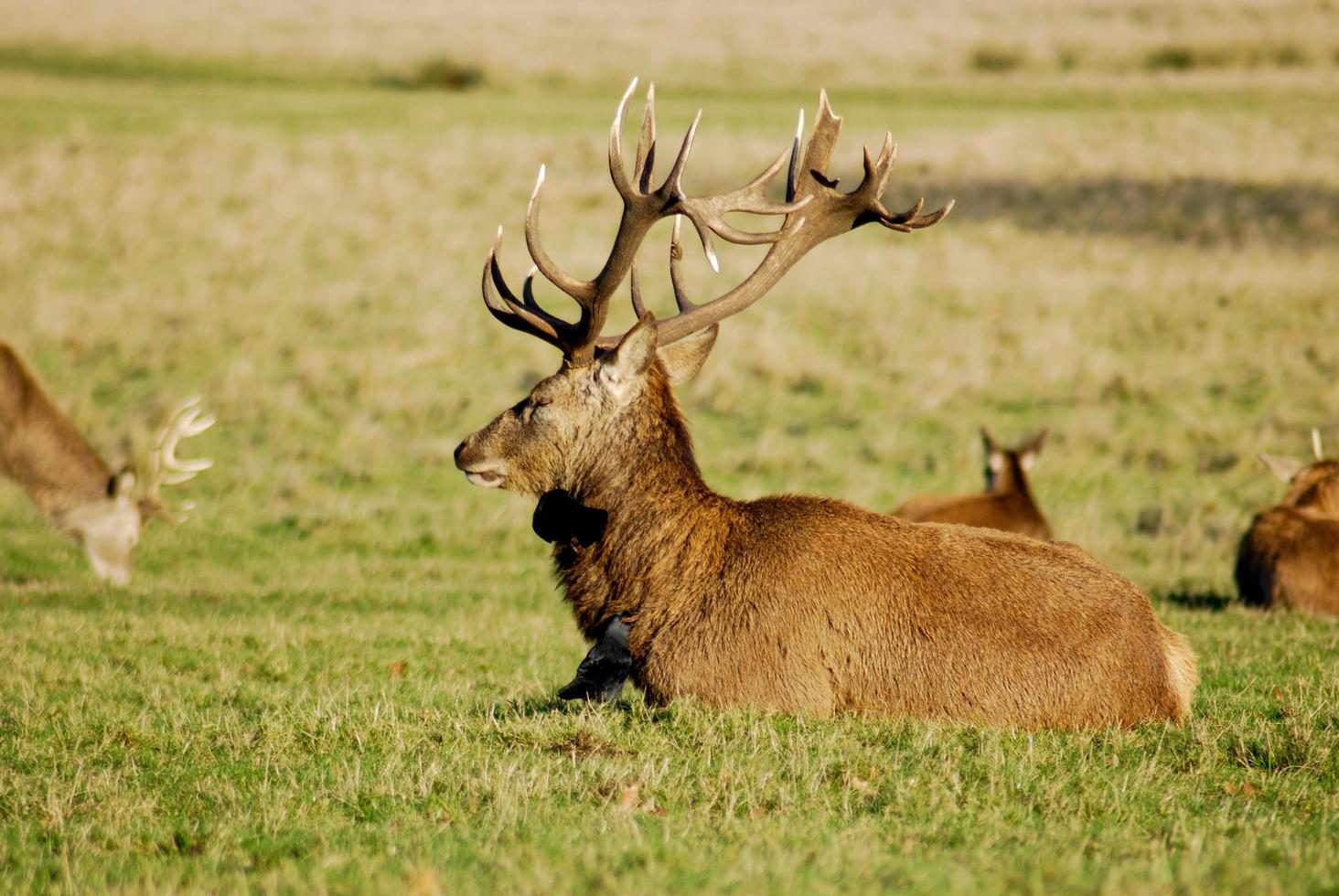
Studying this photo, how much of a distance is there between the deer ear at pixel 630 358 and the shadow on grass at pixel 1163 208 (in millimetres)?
23837

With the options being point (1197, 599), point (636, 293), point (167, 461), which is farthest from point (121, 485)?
point (1197, 599)

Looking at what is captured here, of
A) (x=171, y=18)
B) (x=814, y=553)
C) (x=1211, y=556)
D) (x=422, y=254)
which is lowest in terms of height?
(x=1211, y=556)

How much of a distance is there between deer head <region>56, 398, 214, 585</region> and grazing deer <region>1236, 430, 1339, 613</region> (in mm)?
8832

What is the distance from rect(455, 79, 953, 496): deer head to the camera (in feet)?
25.3

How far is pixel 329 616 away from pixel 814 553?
16.5 feet

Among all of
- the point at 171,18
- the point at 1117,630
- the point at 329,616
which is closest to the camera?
the point at 1117,630

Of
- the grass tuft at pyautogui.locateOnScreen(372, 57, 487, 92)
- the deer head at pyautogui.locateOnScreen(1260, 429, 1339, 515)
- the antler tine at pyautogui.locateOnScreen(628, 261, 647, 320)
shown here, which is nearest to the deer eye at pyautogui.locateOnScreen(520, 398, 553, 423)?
the antler tine at pyautogui.locateOnScreen(628, 261, 647, 320)

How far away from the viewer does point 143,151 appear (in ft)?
105

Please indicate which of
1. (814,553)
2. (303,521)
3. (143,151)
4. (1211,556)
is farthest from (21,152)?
(814,553)

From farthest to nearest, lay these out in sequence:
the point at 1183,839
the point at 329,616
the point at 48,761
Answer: the point at 329,616 → the point at 48,761 → the point at 1183,839

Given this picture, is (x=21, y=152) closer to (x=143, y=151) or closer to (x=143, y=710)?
(x=143, y=151)

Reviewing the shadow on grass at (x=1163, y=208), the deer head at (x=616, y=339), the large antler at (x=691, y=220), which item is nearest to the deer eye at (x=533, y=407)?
the deer head at (x=616, y=339)

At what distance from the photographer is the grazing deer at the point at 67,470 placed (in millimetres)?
12969

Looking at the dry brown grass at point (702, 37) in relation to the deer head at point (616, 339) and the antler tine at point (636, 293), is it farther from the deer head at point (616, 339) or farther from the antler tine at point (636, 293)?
the deer head at point (616, 339)
